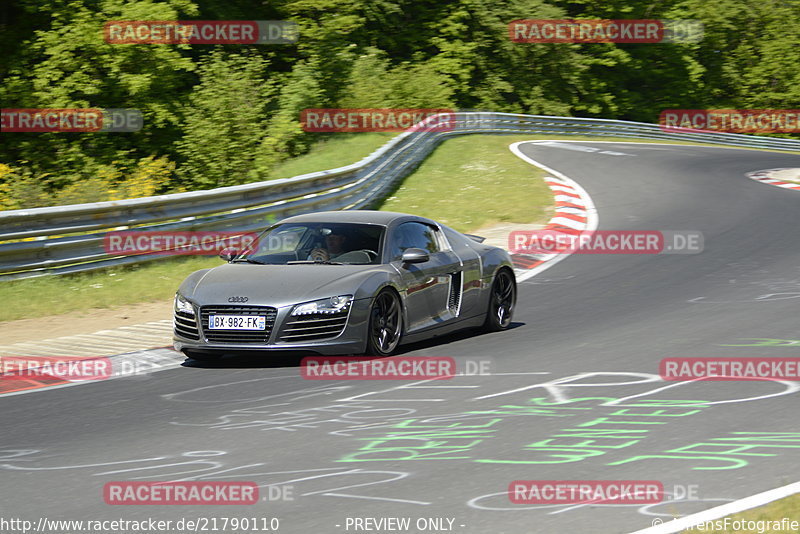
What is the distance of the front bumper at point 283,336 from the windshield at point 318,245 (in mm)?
Result: 921

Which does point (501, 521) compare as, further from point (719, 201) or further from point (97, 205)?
point (719, 201)

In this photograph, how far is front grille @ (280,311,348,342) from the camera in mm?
9312

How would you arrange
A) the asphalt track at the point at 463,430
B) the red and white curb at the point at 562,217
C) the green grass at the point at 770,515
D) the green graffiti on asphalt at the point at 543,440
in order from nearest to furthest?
the green grass at the point at 770,515, the asphalt track at the point at 463,430, the green graffiti on asphalt at the point at 543,440, the red and white curb at the point at 562,217

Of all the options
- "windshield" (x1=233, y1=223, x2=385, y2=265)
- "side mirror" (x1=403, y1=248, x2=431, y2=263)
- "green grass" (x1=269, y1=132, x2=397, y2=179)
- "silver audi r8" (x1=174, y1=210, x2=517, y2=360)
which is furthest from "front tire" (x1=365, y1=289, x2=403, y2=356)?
"green grass" (x1=269, y1=132, x2=397, y2=179)

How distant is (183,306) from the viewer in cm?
972

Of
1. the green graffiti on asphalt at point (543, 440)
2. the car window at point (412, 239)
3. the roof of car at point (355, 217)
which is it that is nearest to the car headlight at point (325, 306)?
the car window at point (412, 239)

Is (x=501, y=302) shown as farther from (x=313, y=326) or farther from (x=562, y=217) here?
(x=562, y=217)

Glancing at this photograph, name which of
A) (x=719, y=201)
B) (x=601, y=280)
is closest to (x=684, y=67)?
(x=719, y=201)

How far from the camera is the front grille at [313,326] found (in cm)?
931

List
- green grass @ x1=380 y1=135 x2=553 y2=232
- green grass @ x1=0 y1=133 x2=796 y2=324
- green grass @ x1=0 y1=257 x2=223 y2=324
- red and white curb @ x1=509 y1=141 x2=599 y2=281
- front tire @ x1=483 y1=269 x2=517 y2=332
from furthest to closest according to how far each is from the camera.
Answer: green grass @ x1=380 y1=135 x2=553 y2=232
red and white curb @ x1=509 y1=141 x2=599 y2=281
green grass @ x1=0 y1=133 x2=796 y2=324
green grass @ x1=0 y1=257 x2=223 y2=324
front tire @ x1=483 y1=269 x2=517 y2=332

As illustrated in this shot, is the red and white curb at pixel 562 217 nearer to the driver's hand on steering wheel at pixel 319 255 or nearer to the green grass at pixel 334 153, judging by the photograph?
the green grass at pixel 334 153

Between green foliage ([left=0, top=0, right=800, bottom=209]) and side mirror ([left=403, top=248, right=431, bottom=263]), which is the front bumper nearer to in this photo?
side mirror ([left=403, top=248, right=431, bottom=263])

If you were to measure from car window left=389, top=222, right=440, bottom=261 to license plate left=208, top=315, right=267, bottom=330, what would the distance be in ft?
5.36

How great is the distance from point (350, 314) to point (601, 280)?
600 cm
